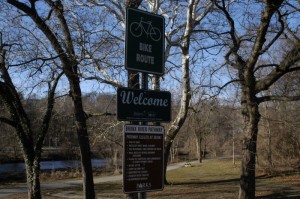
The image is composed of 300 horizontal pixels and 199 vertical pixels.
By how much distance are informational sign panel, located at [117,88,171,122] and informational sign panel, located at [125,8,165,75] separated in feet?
0.92

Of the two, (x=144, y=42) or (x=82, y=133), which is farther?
(x=82, y=133)

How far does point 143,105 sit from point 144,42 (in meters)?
0.77

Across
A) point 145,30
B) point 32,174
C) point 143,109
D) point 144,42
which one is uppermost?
point 145,30

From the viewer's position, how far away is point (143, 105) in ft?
18.2

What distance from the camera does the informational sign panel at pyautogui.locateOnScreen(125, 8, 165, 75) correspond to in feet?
18.1

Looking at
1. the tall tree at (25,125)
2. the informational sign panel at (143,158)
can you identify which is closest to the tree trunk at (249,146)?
the tall tree at (25,125)

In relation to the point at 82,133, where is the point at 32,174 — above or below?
below

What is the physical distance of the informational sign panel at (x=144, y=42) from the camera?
5504mm

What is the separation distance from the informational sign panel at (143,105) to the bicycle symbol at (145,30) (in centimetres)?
69

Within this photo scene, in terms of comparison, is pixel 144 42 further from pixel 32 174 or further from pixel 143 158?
pixel 32 174

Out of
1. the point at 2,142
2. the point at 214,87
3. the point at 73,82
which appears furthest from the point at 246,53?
the point at 2,142

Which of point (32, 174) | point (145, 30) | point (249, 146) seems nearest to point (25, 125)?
point (32, 174)

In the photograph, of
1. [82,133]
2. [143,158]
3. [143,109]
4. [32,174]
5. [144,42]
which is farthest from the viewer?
[32,174]

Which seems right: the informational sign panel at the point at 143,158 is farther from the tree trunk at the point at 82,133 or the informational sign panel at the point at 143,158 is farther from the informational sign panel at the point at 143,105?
the tree trunk at the point at 82,133
